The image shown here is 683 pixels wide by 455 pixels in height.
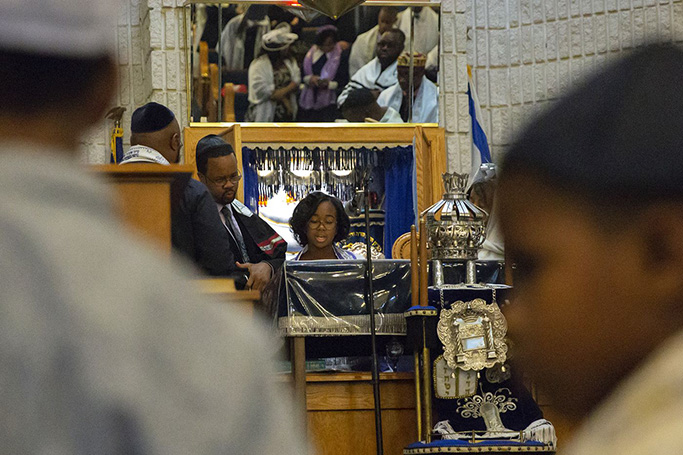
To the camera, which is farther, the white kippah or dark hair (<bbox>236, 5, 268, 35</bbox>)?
dark hair (<bbox>236, 5, 268, 35</bbox>)

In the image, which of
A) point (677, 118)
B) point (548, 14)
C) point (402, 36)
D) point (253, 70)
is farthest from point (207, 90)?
point (677, 118)

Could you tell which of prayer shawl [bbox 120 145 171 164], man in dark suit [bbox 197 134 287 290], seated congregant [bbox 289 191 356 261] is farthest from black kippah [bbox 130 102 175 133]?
seated congregant [bbox 289 191 356 261]

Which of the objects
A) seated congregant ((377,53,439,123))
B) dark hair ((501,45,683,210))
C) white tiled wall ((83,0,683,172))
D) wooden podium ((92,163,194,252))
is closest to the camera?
dark hair ((501,45,683,210))

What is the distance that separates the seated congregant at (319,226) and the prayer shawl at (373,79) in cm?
493

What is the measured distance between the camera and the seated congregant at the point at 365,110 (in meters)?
11.5

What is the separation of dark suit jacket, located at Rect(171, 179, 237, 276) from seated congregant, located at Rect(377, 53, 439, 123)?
8087mm

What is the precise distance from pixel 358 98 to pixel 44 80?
10.9m

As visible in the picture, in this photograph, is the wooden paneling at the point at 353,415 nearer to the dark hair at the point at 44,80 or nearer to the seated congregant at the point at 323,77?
the dark hair at the point at 44,80

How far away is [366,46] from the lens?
11.6 m

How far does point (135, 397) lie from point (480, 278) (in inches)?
202

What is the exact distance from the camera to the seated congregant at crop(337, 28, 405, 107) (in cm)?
1149

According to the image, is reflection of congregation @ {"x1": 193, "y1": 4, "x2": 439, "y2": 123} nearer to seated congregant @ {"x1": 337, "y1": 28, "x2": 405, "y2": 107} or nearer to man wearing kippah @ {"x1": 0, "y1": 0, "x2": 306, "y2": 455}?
seated congregant @ {"x1": 337, "y1": 28, "x2": 405, "y2": 107}

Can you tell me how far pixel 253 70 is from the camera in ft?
37.7

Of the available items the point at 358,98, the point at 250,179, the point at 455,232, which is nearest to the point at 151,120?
the point at 455,232
